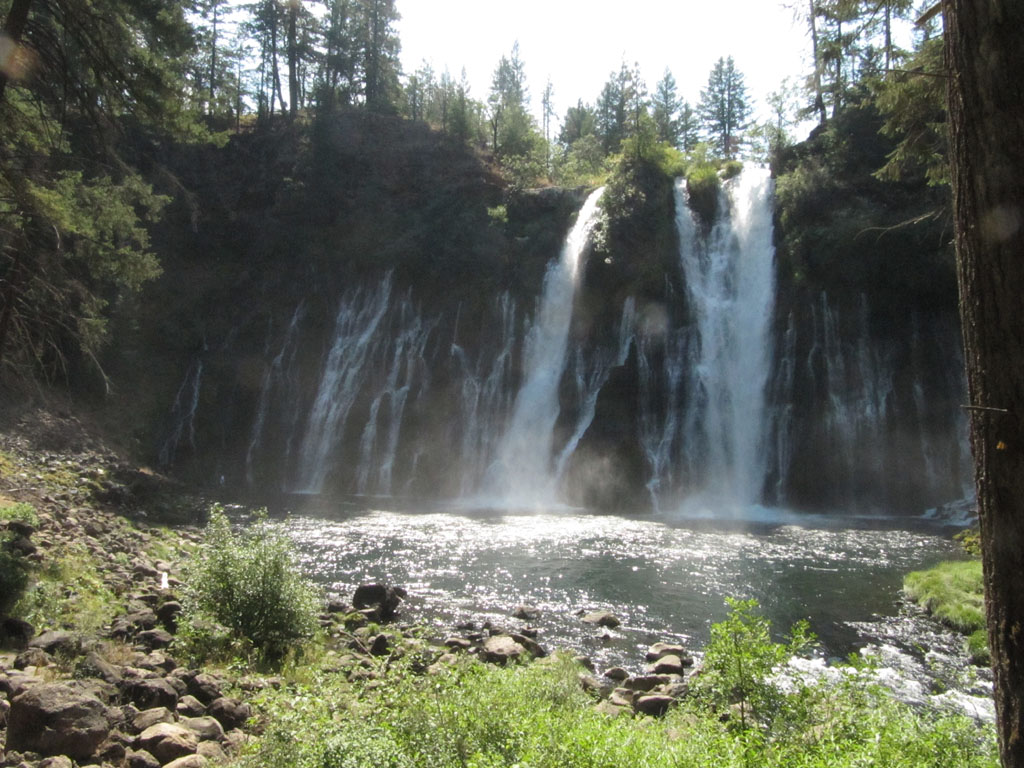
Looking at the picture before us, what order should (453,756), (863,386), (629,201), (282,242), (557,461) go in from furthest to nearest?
(282,242), (629,201), (557,461), (863,386), (453,756)

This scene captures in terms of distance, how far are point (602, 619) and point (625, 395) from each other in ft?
55.7

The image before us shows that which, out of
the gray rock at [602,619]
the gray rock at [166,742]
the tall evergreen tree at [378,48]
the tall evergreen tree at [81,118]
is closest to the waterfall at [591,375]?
the gray rock at [602,619]

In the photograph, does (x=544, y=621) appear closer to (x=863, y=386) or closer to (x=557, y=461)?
(x=557, y=461)

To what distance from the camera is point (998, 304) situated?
11.1 ft

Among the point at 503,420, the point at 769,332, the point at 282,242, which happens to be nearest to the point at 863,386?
the point at 769,332

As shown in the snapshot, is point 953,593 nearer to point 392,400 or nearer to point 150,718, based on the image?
point 150,718

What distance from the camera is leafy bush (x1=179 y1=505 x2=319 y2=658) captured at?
352 inches

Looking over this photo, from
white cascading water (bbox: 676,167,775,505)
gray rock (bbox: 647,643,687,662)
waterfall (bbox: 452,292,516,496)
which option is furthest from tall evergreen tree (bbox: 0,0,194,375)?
white cascading water (bbox: 676,167,775,505)

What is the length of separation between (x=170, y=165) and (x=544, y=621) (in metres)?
41.8

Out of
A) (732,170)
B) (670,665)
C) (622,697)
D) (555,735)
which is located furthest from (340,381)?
(555,735)

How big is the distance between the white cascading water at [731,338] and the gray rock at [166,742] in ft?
74.0

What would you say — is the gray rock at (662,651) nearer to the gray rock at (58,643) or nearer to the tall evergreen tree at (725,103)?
the gray rock at (58,643)

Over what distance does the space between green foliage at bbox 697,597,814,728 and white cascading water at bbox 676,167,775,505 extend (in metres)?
20.9

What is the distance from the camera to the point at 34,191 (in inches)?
360
